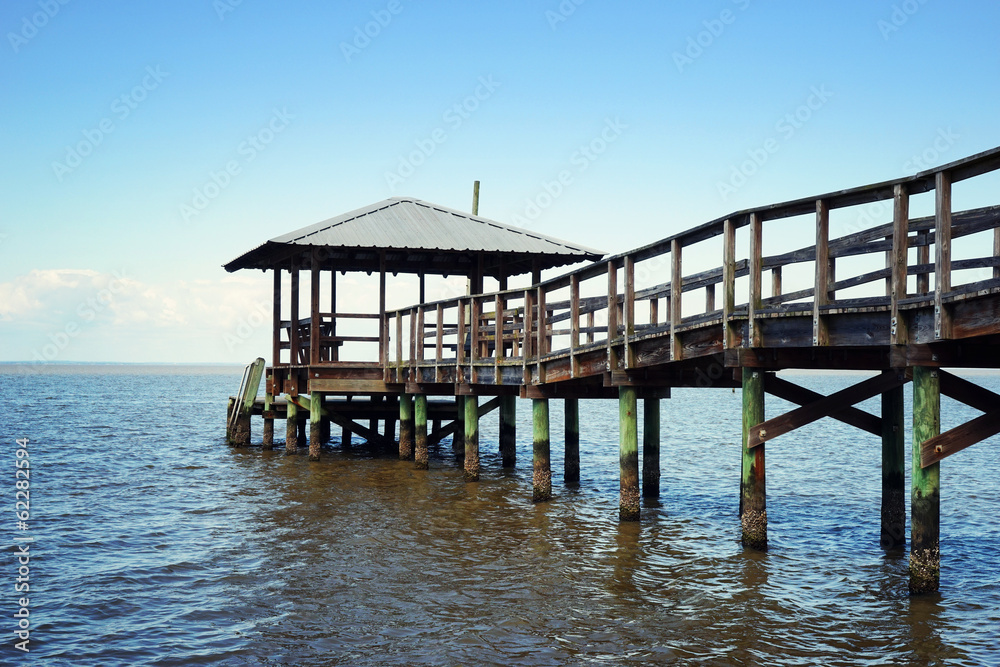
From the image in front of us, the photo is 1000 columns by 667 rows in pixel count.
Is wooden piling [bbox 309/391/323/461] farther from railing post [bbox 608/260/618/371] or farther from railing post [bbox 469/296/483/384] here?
railing post [bbox 608/260/618/371]

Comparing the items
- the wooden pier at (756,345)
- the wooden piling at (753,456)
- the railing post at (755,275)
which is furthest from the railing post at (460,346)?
the railing post at (755,275)

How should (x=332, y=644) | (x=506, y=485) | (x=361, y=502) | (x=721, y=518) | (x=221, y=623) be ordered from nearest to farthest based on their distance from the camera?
(x=332, y=644) < (x=221, y=623) < (x=721, y=518) < (x=361, y=502) < (x=506, y=485)

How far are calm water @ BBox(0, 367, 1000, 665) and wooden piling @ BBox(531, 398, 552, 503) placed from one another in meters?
0.44

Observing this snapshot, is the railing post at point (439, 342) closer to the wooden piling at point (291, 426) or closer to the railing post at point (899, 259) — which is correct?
the wooden piling at point (291, 426)

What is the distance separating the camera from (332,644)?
27.8ft

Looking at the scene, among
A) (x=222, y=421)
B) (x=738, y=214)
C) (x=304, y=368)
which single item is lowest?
(x=222, y=421)

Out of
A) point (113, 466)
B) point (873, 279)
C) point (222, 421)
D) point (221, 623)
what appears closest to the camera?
point (221, 623)

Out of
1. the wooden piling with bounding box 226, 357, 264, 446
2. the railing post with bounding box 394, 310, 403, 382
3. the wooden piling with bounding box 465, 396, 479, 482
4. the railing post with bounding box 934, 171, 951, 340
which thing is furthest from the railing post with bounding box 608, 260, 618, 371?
the wooden piling with bounding box 226, 357, 264, 446

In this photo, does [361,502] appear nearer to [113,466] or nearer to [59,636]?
[59,636]

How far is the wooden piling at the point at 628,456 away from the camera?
13430mm

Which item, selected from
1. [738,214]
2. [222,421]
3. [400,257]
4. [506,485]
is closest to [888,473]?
[738,214]

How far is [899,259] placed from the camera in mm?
8930

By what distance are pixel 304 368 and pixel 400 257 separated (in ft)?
11.9

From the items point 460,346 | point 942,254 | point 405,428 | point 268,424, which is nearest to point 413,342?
point 460,346
